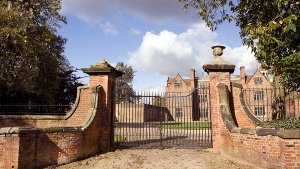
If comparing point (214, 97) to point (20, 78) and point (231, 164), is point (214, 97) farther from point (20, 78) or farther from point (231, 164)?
point (20, 78)

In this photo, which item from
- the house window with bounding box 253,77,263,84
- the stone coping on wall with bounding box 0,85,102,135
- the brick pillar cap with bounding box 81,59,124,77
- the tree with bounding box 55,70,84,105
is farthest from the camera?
the house window with bounding box 253,77,263,84

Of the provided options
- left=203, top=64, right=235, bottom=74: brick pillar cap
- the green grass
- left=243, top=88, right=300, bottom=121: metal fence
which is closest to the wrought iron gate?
the green grass

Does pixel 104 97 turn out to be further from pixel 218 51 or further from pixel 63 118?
pixel 218 51

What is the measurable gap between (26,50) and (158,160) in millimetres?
11056

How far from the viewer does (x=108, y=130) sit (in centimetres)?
917

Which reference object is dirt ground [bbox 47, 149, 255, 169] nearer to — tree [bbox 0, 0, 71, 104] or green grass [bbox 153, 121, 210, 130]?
green grass [bbox 153, 121, 210, 130]

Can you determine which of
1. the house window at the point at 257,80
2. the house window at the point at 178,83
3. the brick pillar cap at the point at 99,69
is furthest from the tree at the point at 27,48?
the house window at the point at 257,80

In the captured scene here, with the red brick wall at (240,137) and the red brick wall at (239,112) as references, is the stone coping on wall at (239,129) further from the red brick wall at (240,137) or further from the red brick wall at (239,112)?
the red brick wall at (239,112)

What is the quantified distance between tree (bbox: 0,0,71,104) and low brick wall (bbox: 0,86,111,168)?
5363mm

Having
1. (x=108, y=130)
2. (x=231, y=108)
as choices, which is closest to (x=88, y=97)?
(x=108, y=130)

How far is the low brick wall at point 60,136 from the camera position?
6.02 meters

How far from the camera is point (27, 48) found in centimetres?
1455

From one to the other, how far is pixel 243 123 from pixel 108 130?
473 cm

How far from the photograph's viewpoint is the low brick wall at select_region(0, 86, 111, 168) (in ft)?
19.7
